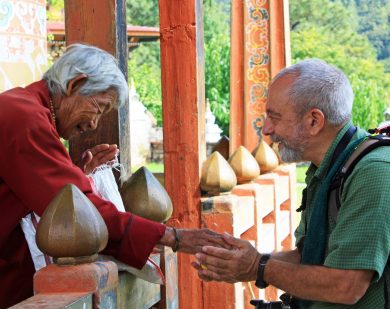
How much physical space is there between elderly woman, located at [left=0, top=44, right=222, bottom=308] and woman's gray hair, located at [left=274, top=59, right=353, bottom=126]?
0.52 metres

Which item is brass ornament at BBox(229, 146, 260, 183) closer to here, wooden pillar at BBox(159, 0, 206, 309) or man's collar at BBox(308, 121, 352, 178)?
wooden pillar at BBox(159, 0, 206, 309)

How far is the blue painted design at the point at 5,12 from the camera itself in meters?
3.89

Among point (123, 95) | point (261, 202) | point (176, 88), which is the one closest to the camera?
point (123, 95)

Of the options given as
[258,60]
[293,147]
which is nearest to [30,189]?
[293,147]

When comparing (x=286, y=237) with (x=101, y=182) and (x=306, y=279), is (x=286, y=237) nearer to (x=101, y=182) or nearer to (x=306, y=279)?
(x=101, y=182)

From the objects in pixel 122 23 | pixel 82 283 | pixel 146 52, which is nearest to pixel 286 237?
pixel 122 23

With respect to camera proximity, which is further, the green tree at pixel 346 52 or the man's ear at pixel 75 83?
the green tree at pixel 346 52

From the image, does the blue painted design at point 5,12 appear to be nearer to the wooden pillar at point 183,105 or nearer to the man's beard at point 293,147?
the wooden pillar at point 183,105

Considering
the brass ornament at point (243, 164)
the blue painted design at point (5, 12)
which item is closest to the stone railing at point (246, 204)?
the brass ornament at point (243, 164)

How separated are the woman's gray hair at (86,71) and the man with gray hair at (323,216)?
1.74 feet

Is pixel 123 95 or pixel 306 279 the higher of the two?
pixel 123 95

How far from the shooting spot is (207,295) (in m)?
4.02

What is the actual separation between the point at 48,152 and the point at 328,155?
0.82 m

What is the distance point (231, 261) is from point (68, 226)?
1.97 feet
